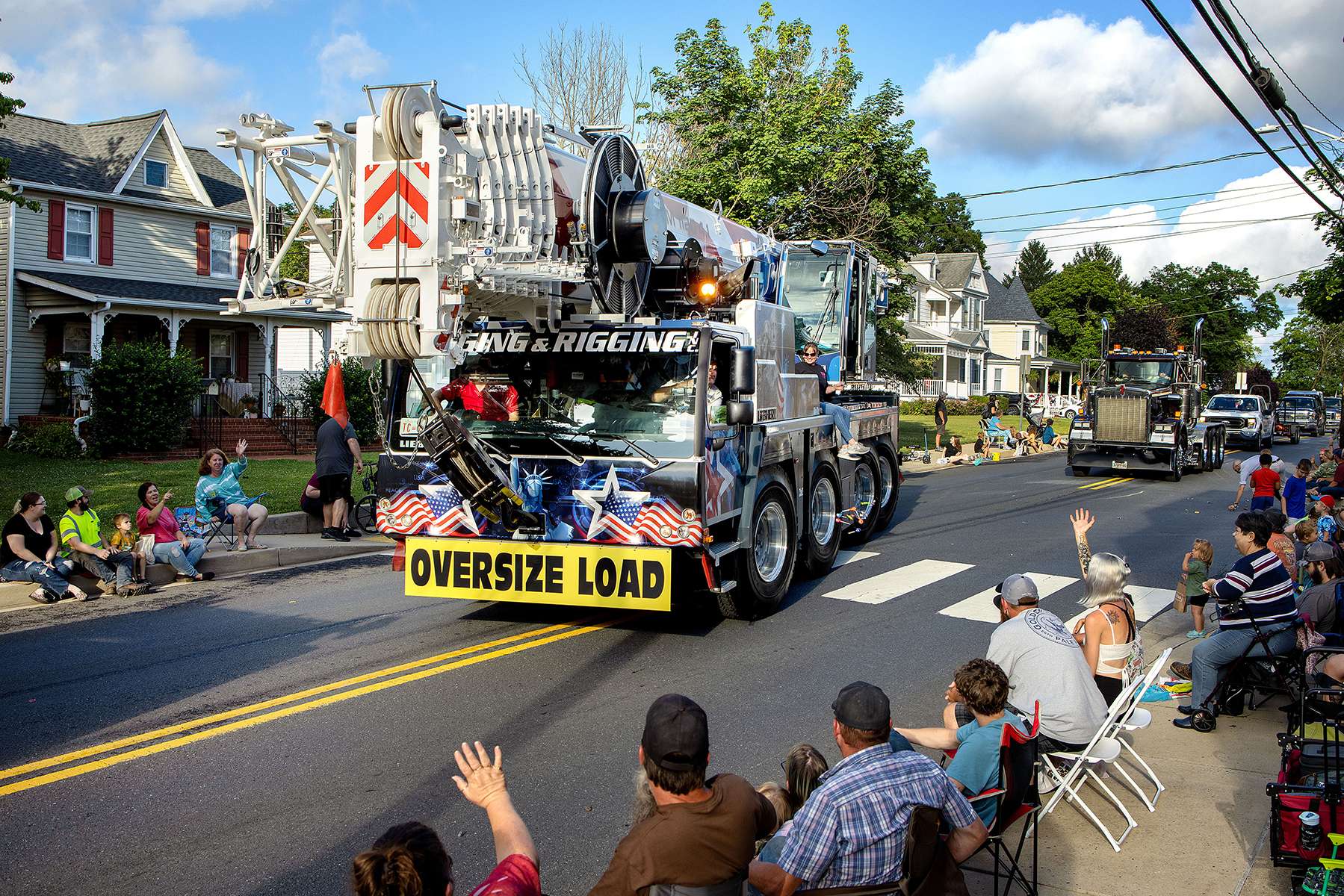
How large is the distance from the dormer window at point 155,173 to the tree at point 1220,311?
78859 millimetres

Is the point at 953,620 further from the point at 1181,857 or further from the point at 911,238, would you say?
the point at 911,238

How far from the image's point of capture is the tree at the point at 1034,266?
102 metres

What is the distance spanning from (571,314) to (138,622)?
15.0ft

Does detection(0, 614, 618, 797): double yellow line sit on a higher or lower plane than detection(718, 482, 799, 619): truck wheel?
lower

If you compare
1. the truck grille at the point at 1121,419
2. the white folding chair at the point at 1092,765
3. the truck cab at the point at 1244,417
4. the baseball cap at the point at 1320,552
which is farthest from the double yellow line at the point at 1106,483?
the white folding chair at the point at 1092,765

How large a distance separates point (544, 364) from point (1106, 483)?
17728mm

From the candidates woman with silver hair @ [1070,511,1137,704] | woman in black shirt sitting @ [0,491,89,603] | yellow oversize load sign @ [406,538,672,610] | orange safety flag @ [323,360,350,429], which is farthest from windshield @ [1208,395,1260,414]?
woman in black shirt sitting @ [0,491,89,603]

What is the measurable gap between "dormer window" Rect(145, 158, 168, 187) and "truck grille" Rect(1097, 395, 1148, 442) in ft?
80.0

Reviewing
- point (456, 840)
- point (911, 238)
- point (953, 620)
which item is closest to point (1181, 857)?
point (456, 840)

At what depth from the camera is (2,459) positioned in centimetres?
2084

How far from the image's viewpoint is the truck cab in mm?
36031

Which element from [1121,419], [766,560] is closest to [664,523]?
[766,560]

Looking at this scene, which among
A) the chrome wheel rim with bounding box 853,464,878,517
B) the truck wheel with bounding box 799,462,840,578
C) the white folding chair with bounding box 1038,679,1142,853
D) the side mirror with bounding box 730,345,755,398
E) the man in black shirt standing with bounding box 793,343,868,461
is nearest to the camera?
the white folding chair with bounding box 1038,679,1142,853

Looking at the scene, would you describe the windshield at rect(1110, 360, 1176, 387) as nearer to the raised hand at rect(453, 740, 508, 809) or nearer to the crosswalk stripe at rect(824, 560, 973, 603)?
the crosswalk stripe at rect(824, 560, 973, 603)
